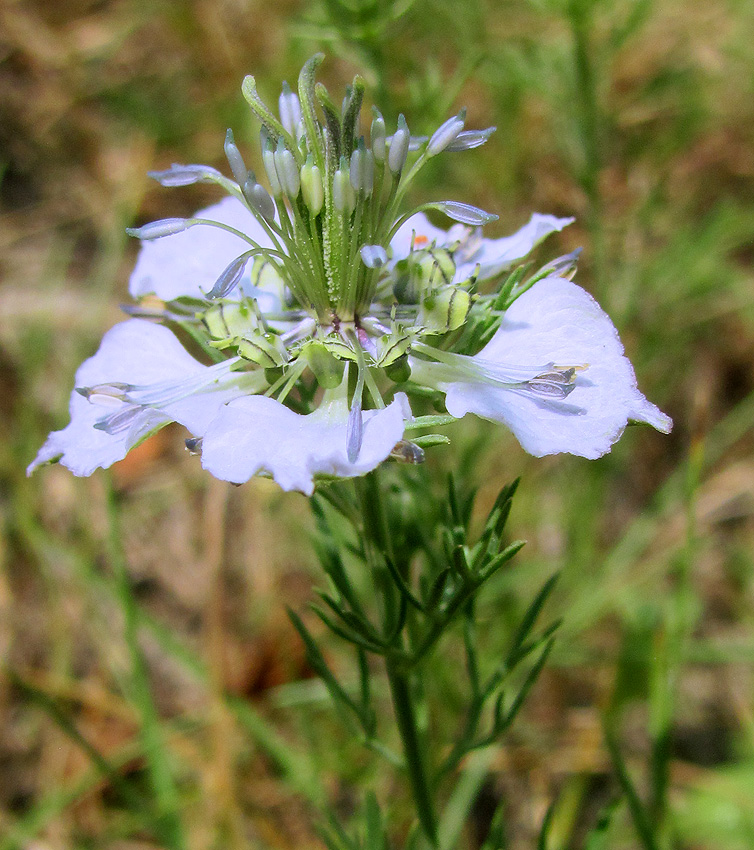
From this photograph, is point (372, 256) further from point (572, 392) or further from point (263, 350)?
point (572, 392)

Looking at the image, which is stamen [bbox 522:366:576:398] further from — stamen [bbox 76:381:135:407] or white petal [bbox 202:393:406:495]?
stamen [bbox 76:381:135:407]

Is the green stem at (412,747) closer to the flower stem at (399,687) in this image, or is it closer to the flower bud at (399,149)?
the flower stem at (399,687)

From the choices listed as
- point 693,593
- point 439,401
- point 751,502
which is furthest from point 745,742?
point 439,401

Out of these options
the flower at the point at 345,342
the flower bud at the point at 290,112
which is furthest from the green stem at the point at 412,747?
the flower bud at the point at 290,112

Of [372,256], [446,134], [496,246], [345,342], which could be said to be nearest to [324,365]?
[345,342]

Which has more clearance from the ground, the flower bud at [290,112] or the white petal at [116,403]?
the flower bud at [290,112]
